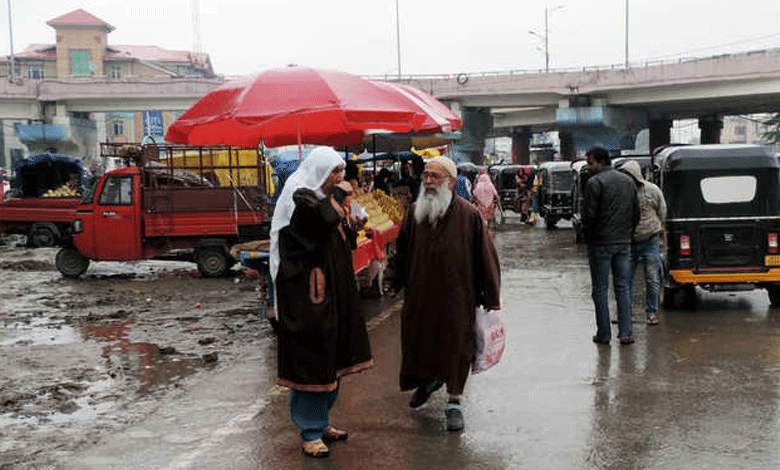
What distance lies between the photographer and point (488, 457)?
5.07 metres

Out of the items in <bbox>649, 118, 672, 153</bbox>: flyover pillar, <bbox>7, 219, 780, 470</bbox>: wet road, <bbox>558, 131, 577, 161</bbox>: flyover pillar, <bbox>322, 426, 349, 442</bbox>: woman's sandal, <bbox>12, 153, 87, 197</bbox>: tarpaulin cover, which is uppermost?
<bbox>649, 118, 672, 153</bbox>: flyover pillar

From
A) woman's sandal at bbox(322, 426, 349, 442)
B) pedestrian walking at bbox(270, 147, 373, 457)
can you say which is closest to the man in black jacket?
woman's sandal at bbox(322, 426, 349, 442)

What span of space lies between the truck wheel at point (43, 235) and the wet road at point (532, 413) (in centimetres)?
1441

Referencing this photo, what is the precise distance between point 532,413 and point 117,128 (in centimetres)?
9345

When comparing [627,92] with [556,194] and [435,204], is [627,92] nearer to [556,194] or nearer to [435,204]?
[556,194]

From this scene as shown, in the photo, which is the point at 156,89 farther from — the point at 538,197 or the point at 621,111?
the point at 538,197

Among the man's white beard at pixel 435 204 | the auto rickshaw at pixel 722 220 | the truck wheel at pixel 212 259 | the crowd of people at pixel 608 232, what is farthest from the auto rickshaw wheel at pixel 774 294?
the truck wheel at pixel 212 259

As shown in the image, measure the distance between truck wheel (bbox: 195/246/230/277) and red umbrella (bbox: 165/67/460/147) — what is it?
194 inches

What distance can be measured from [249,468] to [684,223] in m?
6.51

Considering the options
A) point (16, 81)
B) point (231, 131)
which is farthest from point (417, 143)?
point (16, 81)

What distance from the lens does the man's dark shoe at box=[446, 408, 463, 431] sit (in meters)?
5.58

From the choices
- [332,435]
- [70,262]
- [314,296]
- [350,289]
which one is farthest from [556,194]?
[314,296]

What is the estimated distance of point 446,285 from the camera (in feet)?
18.3

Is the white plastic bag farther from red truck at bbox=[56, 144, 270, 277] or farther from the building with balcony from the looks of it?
the building with balcony
